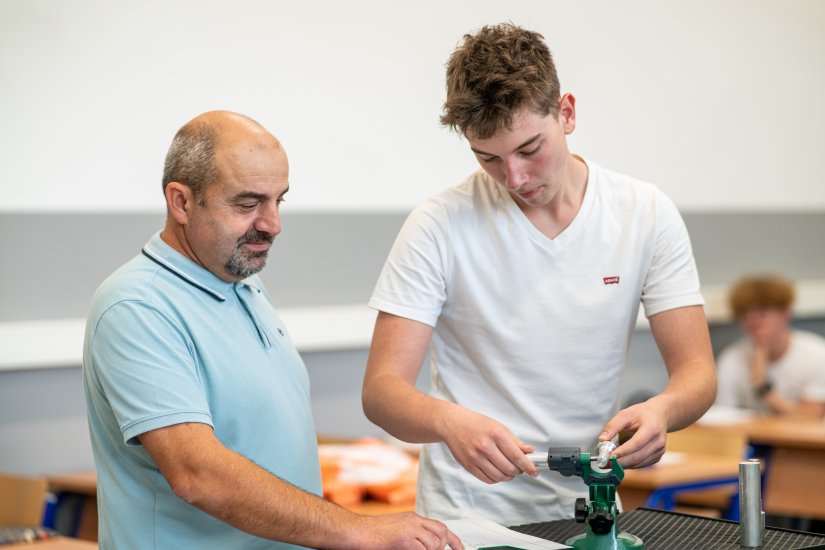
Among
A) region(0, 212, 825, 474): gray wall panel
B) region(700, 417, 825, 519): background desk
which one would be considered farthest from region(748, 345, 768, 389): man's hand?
region(700, 417, 825, 519): background desk

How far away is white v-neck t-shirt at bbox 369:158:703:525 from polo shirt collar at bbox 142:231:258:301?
0.31 m

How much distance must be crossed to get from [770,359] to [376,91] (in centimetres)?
260

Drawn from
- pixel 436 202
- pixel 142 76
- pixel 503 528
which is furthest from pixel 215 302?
pixel 142 76

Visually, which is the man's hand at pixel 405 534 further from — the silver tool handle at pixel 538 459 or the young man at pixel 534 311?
the young man at pixel 534 311

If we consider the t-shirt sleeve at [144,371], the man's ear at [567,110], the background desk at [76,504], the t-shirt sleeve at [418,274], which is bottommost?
the background desk at [76,504]

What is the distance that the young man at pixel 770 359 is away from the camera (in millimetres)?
5590

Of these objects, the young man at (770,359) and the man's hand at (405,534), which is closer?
the man's hand at (405,534)

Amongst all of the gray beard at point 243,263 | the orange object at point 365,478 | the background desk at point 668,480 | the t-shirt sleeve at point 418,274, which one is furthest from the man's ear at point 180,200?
the background desk at point 668,480

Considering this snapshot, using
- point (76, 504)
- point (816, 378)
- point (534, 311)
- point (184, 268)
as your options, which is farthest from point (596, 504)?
point (816, 378)

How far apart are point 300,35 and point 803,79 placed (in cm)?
359

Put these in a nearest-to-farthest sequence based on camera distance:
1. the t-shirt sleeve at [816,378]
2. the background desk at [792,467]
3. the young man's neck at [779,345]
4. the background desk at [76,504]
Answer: the background desk at [76,504] < the background desk at [792,467] < the t-shirt sleeve at [816,378] < the young man's neck at [779,345]

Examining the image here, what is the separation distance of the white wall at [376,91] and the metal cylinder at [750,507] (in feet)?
10.1

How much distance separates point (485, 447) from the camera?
5.58 ft

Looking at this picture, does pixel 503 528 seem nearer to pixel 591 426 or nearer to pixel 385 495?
pixel 591 426
